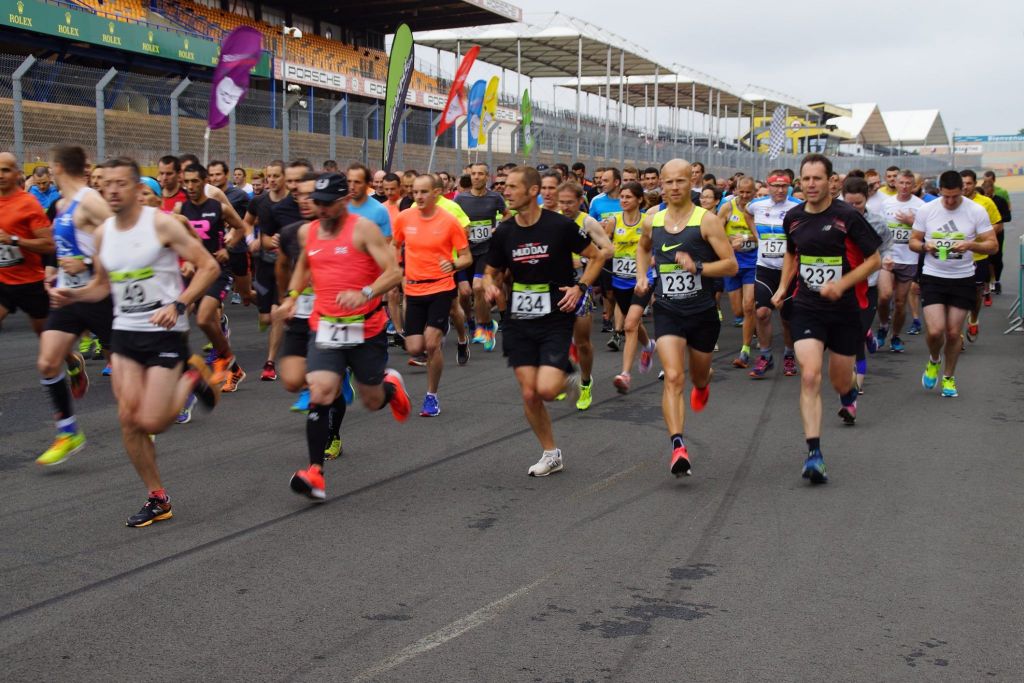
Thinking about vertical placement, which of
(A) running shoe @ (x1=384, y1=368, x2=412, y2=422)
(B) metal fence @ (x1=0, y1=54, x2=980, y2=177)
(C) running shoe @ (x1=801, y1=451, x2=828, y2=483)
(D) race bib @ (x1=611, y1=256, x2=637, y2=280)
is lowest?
(C) running shoe @ (x1=801, y1=451, x2=828, y2=483)

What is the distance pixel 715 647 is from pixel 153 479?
316 centimetres

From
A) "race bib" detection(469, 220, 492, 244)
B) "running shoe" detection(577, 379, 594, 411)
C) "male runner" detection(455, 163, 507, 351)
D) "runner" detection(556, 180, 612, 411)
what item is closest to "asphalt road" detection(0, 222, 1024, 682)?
"running shoe" detection(577, 379, 594, 411)

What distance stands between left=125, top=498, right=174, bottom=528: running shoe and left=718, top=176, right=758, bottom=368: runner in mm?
7184

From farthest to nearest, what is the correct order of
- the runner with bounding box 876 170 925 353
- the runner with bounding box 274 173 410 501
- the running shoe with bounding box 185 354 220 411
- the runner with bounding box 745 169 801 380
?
the runner with bounding box 876 170 925 353 → the runner with bounding box 745 169 801 380 → the runner with bounding box 274 173 410 501 → the running shoe with bounding box 185 354 220 411

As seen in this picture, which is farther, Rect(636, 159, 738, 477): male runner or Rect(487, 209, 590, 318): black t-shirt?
Rect(487, 209, 590, 318): black t-shirt

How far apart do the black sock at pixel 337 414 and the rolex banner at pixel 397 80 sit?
10473mm

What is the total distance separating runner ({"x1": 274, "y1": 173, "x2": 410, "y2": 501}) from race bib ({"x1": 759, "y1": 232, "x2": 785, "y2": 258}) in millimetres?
5501

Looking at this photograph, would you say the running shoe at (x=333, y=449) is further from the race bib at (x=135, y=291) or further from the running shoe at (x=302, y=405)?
the race bib at (x=135, y=291)

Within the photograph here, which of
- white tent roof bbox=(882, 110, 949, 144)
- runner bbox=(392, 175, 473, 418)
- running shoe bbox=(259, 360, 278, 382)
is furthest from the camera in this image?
white tent roof bbox=(882, 110, 949, 144)

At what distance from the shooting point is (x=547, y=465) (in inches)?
269

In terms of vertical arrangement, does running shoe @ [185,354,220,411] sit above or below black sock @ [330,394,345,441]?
above

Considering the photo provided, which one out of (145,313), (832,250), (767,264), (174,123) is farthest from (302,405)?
(174,123)

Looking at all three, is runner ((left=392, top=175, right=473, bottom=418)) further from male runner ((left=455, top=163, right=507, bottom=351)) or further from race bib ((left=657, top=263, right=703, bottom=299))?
male runner ((left=455, top=163, right=507, bottom=351))

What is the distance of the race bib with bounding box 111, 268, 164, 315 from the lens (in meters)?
5.78
